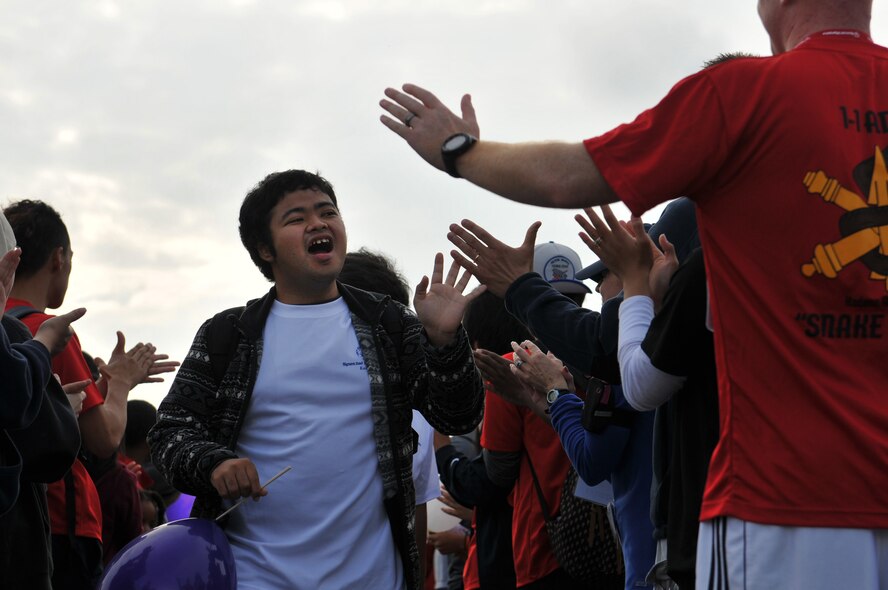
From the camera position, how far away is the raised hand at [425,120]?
3.31 m

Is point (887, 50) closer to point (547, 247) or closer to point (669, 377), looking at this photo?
point (669, 377)

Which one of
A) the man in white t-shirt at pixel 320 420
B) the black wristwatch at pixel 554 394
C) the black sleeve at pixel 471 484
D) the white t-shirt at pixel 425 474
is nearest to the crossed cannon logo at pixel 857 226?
the man in white t-shirt at pixel 320 420

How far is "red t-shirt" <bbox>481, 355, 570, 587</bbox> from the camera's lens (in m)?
5.58

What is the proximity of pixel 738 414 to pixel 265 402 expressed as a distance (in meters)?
2.25

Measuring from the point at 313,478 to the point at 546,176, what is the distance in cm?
194

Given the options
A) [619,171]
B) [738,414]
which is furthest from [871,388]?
[619,171]

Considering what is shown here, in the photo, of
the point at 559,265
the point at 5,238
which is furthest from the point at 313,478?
the point at 559,265

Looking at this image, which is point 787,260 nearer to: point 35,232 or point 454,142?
point 454,142

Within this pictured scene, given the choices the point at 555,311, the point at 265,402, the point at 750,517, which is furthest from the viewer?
the point at 265,402

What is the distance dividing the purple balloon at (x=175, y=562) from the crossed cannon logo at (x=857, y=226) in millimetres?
A: 2334

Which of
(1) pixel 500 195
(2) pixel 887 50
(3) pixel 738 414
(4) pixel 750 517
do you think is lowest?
(4) pixel 750 517

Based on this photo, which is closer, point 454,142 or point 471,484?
point 454,142

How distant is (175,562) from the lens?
396 cm

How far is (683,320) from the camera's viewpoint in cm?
308
